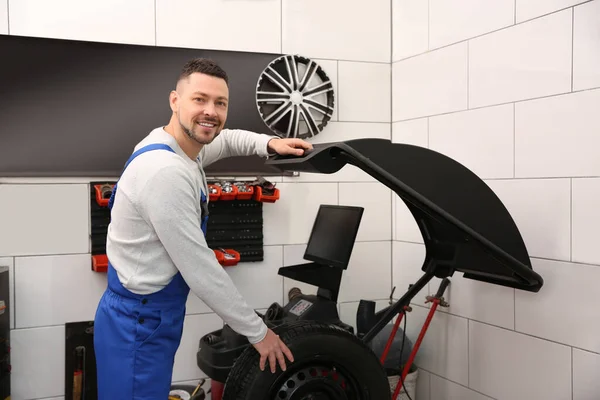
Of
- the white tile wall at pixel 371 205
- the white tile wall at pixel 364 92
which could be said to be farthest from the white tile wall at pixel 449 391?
the white tile wall at pixel 364 92

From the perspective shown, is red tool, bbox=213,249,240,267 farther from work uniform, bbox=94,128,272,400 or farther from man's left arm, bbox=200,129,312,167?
work uniform, bbox=94,128,272,400

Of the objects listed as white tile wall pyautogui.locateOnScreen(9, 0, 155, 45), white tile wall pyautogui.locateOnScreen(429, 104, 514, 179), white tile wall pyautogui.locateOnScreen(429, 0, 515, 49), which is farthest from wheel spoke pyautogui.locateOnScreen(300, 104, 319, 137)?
white tile wall pyautogui.locateOnScreen(9, 0, 155, 45)

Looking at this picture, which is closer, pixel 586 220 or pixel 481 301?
pixel 586 220

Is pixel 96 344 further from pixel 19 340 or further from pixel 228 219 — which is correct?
pixel 228 219

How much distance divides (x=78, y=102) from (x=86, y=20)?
409mm

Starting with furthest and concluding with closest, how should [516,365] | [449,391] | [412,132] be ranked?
[412,132]
[449,391]
[516,365]

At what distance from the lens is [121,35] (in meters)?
2.91

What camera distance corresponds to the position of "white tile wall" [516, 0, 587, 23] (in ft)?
7.85

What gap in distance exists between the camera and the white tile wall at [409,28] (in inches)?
127

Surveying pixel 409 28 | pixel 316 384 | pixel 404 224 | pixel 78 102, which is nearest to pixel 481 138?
pixel 404 224

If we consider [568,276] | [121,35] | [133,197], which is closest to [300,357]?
[133,197]

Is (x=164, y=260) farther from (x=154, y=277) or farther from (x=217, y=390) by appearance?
(x=217, y=390)

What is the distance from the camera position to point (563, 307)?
7.87ft

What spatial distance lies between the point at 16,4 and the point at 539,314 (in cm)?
279
